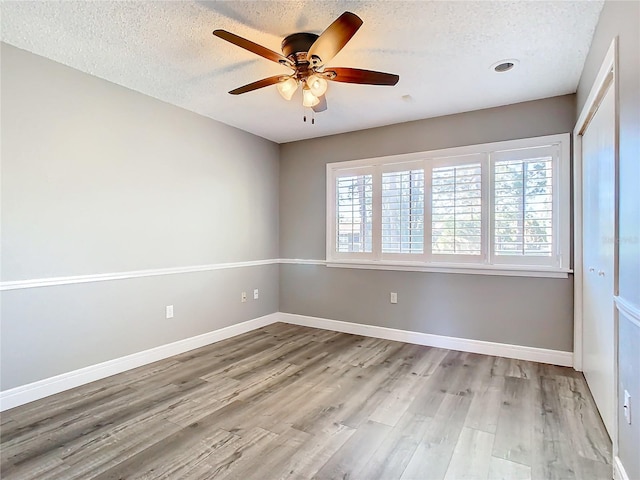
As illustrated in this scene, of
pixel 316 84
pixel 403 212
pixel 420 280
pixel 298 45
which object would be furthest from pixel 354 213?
pixel 298 45

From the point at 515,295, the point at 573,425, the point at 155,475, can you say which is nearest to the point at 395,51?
the point at 515,295

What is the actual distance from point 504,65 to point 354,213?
222 centimetres

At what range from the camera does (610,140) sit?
1970 mm

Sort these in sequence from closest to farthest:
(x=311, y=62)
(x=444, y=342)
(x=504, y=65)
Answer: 1. (x=311, y=62)
2. (x=504, y=65)
3. (x=444, y=342)

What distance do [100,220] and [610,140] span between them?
3.64 meters

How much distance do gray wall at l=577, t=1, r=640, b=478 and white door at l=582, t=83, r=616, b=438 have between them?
0.22m

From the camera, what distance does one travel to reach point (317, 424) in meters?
2.25

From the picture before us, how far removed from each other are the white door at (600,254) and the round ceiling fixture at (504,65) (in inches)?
27.2

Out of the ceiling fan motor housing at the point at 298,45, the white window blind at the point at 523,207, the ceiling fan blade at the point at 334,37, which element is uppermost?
the ceiling fan motor housing at the point at 298,45

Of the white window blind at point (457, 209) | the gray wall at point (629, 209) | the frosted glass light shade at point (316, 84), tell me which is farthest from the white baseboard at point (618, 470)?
the frosted glass light shade at point (316, 84)

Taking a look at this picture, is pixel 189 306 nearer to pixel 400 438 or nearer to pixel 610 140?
pixel 400 438

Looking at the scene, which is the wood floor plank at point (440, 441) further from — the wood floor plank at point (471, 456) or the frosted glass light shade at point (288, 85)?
the frosted glass light shade at point (288, 85)

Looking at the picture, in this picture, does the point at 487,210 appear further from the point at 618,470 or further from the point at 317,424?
the point at 317,424

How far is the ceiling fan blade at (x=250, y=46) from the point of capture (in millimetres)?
1868
